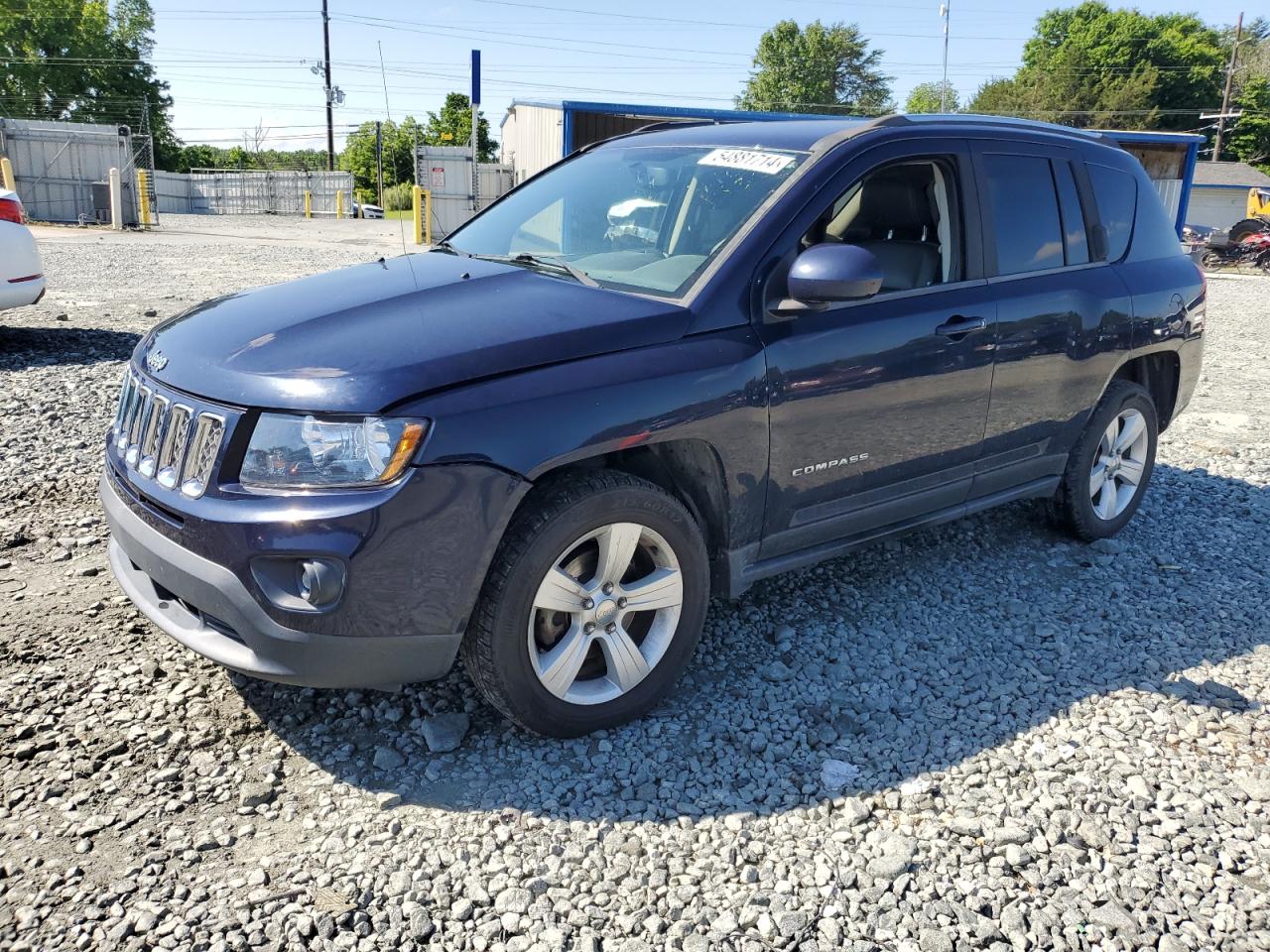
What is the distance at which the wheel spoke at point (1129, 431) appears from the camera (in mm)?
4879

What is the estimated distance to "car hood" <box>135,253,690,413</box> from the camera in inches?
103

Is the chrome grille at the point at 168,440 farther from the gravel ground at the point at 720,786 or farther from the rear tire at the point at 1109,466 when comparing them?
the rear tire at the point at 1109,466

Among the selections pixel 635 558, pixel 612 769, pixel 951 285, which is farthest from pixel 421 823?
pixel 951 285

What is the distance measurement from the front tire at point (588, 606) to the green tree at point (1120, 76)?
74194 mm

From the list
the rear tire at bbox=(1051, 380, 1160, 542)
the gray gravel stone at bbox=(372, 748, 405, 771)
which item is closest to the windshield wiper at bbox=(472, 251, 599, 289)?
the gray gravel stone at bbox=(372, 748, 405, 771)

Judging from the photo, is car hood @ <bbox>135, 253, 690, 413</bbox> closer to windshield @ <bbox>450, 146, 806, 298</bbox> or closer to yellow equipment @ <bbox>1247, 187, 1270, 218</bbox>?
windshield @ <bbox>450, 146, 806, 298</bbox>

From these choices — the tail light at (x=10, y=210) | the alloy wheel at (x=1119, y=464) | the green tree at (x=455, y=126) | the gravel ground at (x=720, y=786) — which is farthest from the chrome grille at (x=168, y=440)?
the green tree at (x=455, y=126)

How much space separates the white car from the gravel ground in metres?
4.79

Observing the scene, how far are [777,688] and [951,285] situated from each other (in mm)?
1720

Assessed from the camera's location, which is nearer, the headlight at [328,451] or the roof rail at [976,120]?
the headlight at [328,451]

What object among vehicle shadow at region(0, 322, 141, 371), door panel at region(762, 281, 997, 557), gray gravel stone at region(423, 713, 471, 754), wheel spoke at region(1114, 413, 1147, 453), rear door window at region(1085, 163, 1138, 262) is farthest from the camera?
vehicle shadow at region(0, 322, 141, 371)

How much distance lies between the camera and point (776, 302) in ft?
10.5

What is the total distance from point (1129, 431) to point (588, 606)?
3.34 metres

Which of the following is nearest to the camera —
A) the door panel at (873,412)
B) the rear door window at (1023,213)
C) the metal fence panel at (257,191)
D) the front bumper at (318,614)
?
the front bumper at (318,614)
